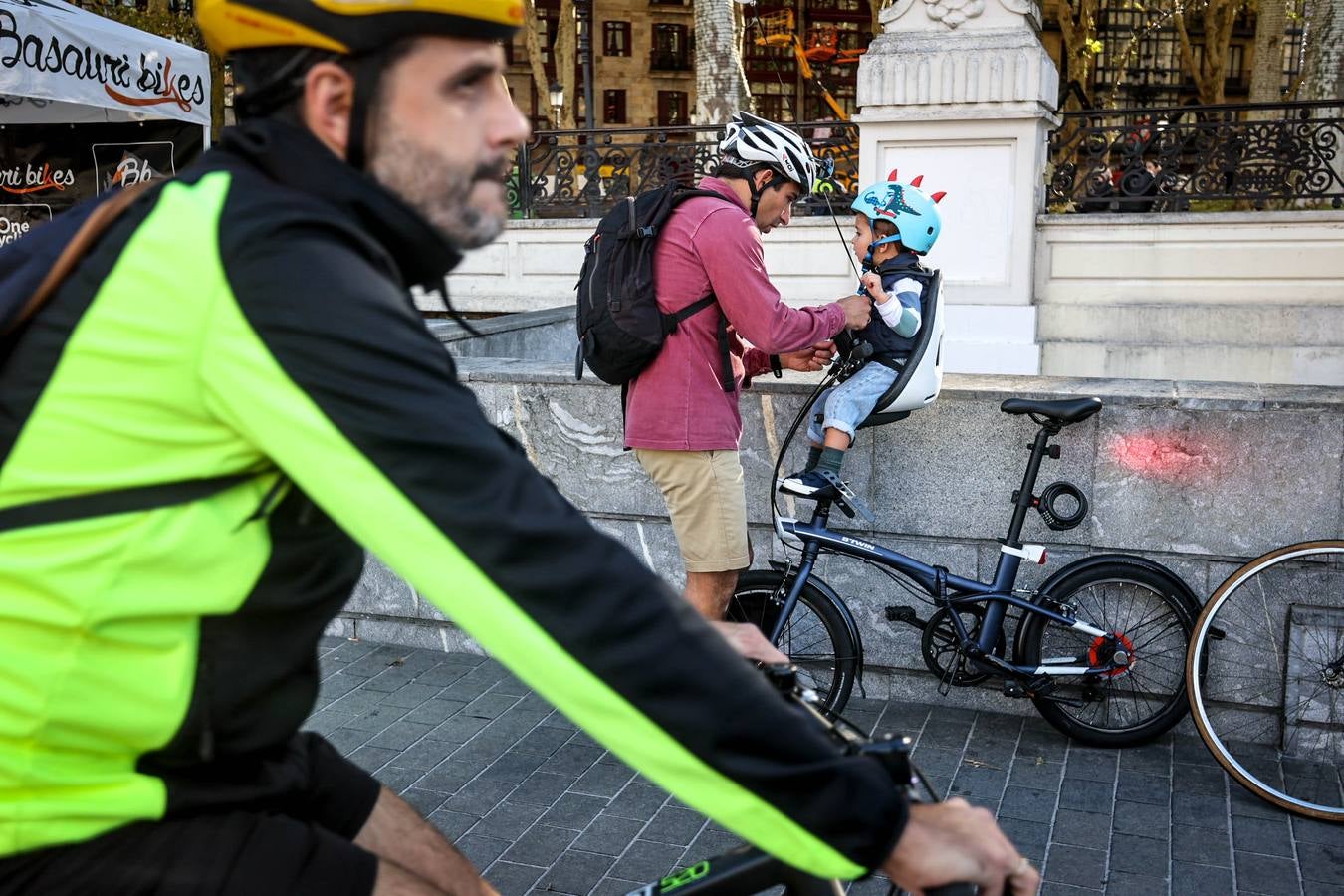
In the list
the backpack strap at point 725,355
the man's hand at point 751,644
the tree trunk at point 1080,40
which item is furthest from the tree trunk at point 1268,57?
the man's hand at point 751,644

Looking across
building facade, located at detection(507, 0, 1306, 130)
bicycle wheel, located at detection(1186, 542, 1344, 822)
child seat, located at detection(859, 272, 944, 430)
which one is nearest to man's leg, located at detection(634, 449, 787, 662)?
child seat, located at detection(859, 272, 944, 430)

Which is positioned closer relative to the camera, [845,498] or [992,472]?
[845,498]

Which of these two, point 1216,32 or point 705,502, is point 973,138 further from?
point 1216,32

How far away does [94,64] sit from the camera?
8969 mm

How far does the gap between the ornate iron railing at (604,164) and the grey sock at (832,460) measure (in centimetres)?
1152

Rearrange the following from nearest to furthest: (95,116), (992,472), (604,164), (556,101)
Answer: (992,472) → (95,116) → (604,164) → (556,101)

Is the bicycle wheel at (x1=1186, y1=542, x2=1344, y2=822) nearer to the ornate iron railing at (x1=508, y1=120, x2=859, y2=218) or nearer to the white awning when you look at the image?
the white awning

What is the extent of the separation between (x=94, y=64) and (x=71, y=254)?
8.57 metres

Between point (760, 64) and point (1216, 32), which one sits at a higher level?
point (760, 64)

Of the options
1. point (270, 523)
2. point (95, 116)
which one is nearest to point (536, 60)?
point (95, 116)

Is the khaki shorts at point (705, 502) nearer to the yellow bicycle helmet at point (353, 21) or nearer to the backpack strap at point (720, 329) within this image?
the backpack strap at point (720, 329)

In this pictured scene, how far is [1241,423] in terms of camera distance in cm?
480

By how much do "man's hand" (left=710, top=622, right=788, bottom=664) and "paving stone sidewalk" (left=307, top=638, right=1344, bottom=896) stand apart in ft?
7.11

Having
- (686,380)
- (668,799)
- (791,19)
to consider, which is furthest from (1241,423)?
(791,19)
